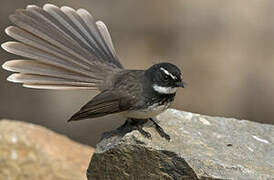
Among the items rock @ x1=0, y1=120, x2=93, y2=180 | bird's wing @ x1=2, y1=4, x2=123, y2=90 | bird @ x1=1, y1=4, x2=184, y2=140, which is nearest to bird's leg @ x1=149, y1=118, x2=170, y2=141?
bird @ x1=1, y1=4, x2=184, y2=140

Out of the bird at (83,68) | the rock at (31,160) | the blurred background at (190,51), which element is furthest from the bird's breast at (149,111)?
the blurred background at (190,51)

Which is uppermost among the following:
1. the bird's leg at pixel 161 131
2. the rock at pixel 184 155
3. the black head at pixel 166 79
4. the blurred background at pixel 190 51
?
the black head at pixel 166 79

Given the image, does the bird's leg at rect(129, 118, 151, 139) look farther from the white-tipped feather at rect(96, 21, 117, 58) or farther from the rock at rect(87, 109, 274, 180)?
the white-tipped feather at rect(96, 21, 117, 58)

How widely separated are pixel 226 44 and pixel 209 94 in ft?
2.71

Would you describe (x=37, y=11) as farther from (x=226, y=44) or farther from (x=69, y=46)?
(x=226, y=44)

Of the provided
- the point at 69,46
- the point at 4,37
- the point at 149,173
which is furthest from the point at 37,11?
the point at 4,37

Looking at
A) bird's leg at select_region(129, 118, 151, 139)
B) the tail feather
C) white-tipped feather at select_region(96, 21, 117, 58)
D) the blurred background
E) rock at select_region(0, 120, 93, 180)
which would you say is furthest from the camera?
the blurred background

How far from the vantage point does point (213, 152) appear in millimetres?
5910

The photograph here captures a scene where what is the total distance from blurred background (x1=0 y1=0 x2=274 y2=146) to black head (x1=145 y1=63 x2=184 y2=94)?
4.35 m

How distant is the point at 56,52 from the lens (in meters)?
6.50

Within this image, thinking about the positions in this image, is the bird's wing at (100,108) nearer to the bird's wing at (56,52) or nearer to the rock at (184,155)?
the rock at (184,155)

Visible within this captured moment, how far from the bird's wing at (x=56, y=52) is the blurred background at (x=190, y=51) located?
145 inches

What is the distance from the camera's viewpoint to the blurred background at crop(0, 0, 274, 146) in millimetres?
10430

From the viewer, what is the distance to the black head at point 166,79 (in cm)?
595
